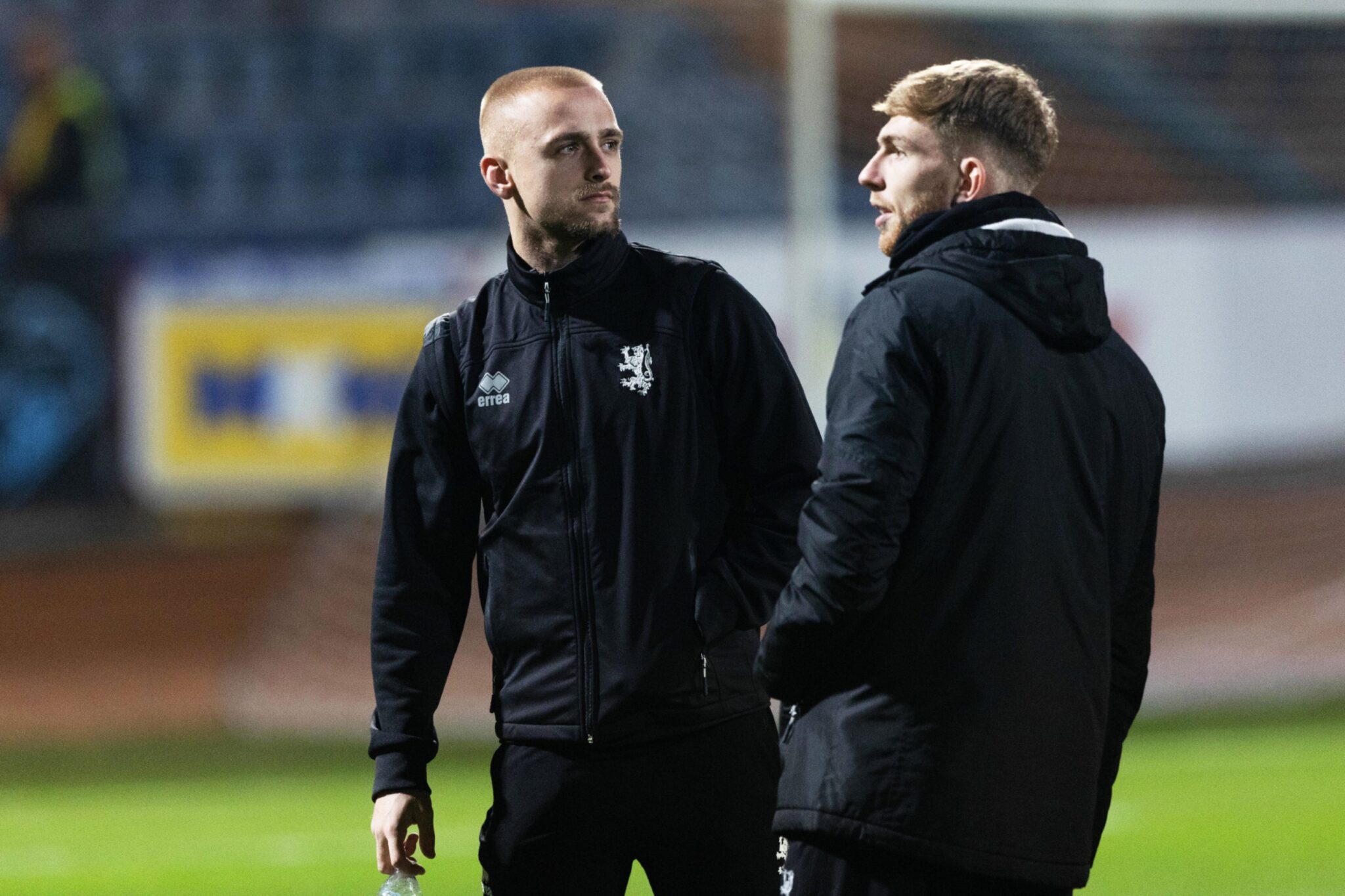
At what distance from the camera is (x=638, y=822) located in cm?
250

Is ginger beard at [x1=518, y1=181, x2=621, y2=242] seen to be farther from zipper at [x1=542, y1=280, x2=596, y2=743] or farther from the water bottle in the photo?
the water bottle

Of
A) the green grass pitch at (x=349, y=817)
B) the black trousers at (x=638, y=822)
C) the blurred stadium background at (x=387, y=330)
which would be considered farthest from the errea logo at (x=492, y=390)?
the blurred stadium background at (x=387, y=330)

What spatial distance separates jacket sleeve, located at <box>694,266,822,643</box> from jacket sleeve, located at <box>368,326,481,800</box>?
369 mm

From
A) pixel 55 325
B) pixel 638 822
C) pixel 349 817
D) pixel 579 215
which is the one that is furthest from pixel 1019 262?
pixel 55 325

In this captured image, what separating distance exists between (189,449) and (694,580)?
9.65 meters

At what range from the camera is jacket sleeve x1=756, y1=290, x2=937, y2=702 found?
2068 millimetres

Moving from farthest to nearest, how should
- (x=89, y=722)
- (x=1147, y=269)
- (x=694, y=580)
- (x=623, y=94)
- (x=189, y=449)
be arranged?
(x=623, y=94)
(x=189, y=449)
(x=89, y=722)
(x=1147, y=269)
(x=694, y=580)

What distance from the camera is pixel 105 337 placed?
12.3 m

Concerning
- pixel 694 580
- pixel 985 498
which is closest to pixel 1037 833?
pixel 985 498

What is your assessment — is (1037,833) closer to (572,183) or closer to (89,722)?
(572,183)

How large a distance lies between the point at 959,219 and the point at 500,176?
76 centimetres

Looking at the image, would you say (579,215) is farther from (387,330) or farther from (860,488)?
(387,330)

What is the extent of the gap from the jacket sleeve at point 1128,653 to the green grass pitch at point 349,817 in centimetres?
305

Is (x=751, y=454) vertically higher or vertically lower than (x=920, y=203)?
lower
